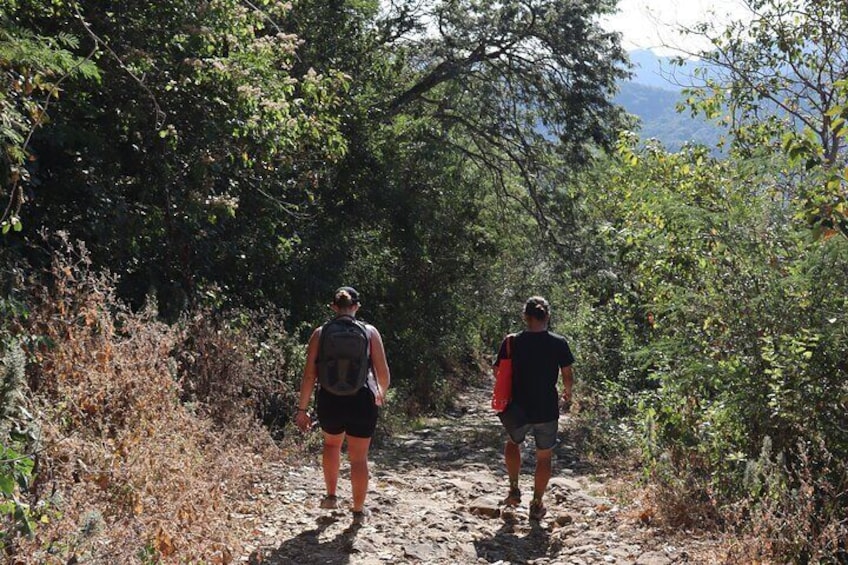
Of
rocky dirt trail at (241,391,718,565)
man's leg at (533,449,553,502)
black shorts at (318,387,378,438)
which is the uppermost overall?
black shorts at (318,387,378,438)

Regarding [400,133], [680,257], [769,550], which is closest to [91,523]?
[769,550]

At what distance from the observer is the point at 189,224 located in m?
10.1

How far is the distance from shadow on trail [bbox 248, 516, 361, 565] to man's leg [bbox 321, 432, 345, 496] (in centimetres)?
36

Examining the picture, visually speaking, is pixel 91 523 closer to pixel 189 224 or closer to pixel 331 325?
pixel 331 325

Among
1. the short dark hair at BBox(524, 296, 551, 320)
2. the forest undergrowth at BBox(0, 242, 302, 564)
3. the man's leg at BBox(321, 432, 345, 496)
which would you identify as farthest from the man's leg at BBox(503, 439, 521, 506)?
the forest undergrowth at BBox(0, 242, 302, 564)

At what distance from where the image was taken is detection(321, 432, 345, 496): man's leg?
270 inches

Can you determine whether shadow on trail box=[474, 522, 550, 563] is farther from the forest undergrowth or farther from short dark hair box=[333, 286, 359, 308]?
short dark hair box=[333, 286, 359, 308]

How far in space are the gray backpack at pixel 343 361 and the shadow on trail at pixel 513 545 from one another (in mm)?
1683

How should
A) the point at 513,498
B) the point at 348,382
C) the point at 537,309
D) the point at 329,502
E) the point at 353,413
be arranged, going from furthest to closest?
the point at 513,498, the point at 537,309, the point at 329,502, the point at 353,413, the point at 348,382

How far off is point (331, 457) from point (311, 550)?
83 cm

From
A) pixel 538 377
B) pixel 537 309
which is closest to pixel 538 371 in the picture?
pixel 538 377

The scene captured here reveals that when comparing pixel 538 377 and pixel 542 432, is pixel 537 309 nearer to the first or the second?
pixel 538 377

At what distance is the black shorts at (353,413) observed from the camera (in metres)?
6.68

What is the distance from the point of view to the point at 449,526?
Result: 750 cm
